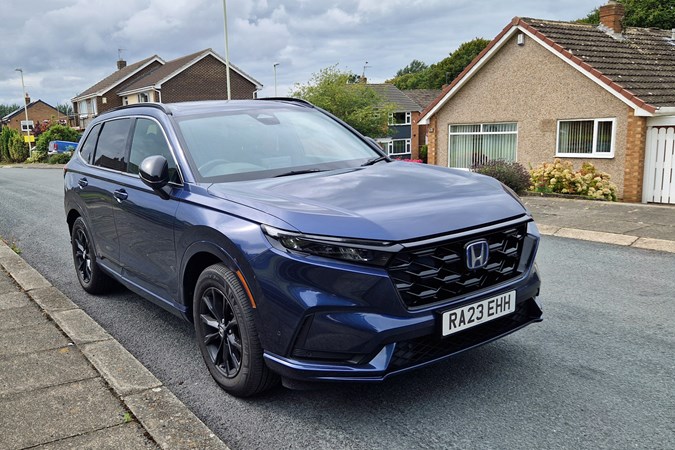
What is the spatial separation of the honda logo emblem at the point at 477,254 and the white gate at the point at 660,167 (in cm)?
1370

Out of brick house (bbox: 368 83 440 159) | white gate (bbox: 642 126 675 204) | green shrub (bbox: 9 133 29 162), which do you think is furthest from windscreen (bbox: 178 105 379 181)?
green shrub (bbox: 9 133 29 162)

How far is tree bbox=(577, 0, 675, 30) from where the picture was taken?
4294 cm

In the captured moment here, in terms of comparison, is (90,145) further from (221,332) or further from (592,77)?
(592,77)

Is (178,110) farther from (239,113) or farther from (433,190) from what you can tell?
(433,190)

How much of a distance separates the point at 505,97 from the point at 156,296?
62.2 feet

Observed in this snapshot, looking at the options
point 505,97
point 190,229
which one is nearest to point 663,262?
point 190,229

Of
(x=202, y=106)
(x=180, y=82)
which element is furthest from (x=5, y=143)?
Result: (x=202, y=106)

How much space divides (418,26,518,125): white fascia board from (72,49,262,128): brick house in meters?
32.9

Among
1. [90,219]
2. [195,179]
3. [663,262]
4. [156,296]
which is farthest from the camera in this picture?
[663,262]

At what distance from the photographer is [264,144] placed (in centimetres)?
432

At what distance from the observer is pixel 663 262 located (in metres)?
6.45

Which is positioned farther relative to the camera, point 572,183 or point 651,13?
point 651,13

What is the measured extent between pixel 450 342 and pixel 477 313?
0.21 meters

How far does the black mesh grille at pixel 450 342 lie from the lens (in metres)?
2.98
